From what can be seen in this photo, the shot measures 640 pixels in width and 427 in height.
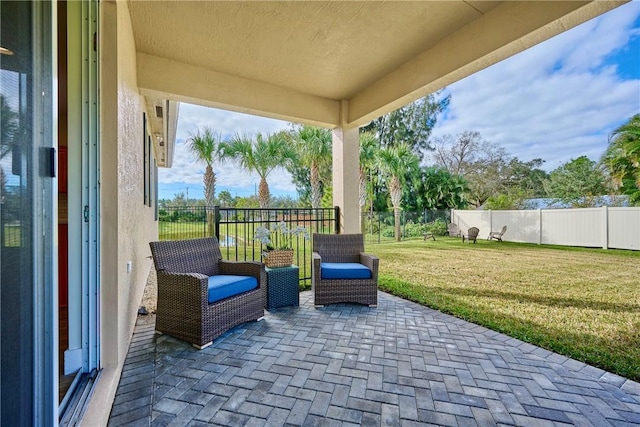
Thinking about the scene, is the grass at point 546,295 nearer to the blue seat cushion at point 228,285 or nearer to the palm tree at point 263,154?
the blue seat cushion at point 228,285

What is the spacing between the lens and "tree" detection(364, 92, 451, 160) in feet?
60.0

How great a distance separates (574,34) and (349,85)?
13523 mm

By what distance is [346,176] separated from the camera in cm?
481

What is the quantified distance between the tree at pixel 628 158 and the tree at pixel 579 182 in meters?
1.99

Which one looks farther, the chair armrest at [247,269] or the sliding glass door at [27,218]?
the chair armrest at [247,269]

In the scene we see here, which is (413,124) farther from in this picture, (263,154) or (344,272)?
(344,272)

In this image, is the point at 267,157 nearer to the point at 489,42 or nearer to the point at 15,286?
the point at 489,42

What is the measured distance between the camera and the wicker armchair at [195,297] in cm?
253

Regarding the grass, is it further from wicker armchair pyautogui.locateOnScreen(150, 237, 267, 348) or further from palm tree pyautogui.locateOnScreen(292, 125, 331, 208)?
palm tree pyautogui.locateOnScreen(292, 125, 331, 208)

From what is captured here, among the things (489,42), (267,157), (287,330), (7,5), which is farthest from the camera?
(267,157)

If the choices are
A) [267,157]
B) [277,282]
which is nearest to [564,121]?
[267,157]

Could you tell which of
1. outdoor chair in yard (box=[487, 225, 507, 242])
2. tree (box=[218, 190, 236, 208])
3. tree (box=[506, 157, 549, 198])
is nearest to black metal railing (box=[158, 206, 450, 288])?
outdoor chair in yard (box=[487, 225, 507, 242])

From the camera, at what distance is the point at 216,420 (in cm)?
165

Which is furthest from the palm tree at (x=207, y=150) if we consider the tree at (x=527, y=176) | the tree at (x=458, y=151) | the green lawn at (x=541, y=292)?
the tree at (x=527, y=176)
